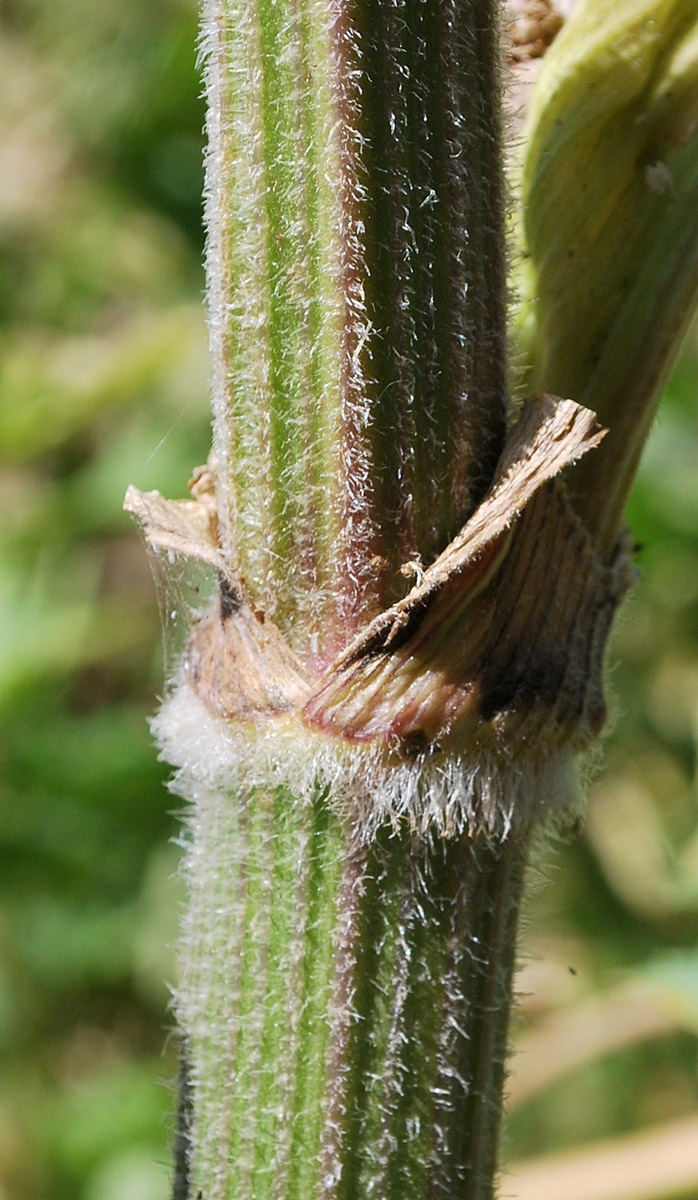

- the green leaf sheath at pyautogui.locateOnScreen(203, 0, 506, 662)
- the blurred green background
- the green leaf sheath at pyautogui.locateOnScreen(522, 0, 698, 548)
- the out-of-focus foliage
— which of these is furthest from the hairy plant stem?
the out-of-focus foliage

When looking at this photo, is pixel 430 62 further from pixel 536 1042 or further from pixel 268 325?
pixel 536 1042

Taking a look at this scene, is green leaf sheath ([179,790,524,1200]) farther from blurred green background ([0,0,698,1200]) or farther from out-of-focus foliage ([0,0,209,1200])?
out-of-focus foliage ([0,0,209,1200])

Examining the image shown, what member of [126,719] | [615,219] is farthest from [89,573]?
[615,219]

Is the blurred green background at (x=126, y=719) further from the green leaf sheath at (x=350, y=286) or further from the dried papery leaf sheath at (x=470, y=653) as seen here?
the green leaf sheath at (x=350, y=286)

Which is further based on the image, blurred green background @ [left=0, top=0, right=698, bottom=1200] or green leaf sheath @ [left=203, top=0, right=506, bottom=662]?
blurred green background @ [left=0, top=0, right=698, bottom=1200]

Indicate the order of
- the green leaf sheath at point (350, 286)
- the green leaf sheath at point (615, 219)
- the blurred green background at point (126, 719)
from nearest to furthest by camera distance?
the green leaf sheath at point (350, 286) < the green leaf sheath at point (615, 219) < the blurred green background at point (126, 719)

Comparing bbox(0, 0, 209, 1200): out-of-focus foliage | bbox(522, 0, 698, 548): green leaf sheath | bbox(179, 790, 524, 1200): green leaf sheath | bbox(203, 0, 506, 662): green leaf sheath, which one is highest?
bbox(0, 0, 209, 1200): out-of-focus foliage

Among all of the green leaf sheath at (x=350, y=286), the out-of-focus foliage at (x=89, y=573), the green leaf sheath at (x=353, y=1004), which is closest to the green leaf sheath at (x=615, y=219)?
the green leaf sheath at (x=350, y=286)
